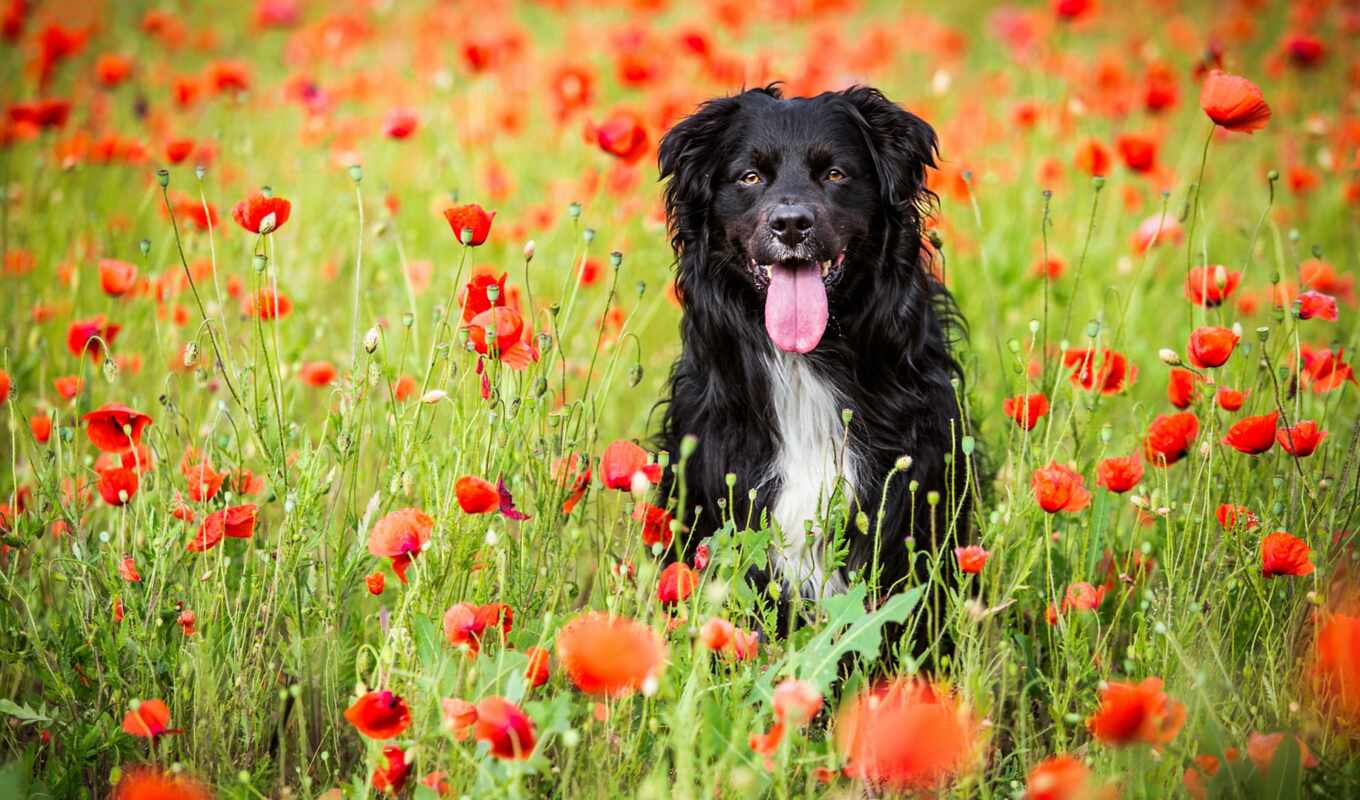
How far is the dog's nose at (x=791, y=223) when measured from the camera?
10.1 ft

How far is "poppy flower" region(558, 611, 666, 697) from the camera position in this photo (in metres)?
1.84

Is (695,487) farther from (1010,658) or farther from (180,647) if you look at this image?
(180,647)

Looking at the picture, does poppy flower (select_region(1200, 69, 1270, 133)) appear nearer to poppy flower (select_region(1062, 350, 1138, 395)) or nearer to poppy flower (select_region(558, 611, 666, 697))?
poppy flower (select_region(1062, 350, 1138, 395))

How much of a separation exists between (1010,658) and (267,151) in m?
5.19

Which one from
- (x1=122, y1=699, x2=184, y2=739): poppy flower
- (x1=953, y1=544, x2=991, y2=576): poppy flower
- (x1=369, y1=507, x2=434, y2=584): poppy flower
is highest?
(x1=953, y1=544, x2=991, y2=576): poppy flower

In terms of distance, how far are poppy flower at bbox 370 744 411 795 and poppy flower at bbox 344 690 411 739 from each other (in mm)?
67

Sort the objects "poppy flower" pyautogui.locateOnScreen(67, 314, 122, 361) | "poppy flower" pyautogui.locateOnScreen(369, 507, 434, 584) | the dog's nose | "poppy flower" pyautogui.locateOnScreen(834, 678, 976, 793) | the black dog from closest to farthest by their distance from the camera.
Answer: "poppy flower" pyautogui.locateOnScreen(834, 678, 976, 793) < "poppy flower" pyautogui.locateOnScreen(369, 507, 434, 584) < "poppy flower" pyautogui.locateOnScreen(67, 314, 122, 361) < the dog's nose < the black dog

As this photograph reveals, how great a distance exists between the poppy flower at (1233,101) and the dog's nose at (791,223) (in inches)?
37.6

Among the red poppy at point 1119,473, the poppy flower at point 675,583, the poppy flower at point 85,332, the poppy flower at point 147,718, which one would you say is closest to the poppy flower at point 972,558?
the red poppy at point 1119,473

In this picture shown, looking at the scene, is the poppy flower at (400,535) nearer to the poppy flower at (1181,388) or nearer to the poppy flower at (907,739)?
the poppy flower at (907,739)

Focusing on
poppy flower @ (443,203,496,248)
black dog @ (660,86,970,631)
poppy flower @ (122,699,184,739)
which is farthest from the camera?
black dog @ (660,86,970,631)

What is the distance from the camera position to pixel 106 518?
352 centimetres

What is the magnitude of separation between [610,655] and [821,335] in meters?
1.50

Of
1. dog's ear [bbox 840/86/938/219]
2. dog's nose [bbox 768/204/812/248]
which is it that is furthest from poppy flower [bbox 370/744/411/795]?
dog's ear [bbox 840/86/938/219]
